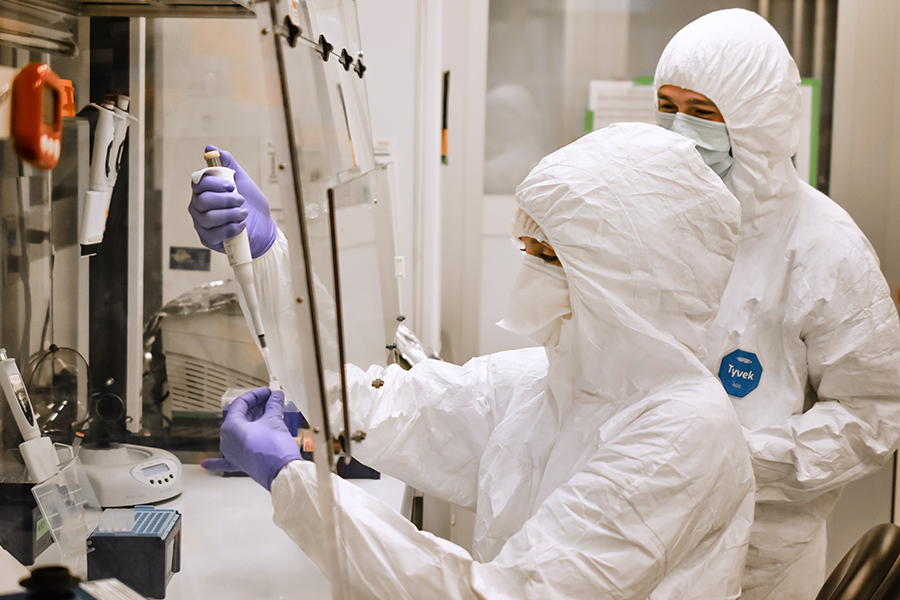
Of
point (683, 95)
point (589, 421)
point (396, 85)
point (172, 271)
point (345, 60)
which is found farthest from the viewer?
point (396, 85)

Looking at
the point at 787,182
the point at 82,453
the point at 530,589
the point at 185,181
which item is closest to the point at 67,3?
the point at 185,181

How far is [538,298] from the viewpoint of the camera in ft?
3.19

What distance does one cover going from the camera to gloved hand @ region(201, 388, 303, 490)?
0.79 meters

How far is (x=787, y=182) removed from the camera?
144cm

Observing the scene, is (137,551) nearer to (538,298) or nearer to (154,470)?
(154,470)

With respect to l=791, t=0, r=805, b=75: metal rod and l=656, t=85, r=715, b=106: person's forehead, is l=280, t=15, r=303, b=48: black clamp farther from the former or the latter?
l=791, t=0, r=805, b=75: metal rod

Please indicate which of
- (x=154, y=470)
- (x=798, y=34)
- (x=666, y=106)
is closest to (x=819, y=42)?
(x=798, y=34)

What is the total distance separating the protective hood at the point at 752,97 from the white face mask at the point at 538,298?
2.24 feet

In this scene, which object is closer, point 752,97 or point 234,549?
point 234,549

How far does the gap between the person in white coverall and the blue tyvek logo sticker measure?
1.62 ft

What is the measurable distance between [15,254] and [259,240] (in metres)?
0.28

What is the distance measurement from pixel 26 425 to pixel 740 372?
1.24 meters

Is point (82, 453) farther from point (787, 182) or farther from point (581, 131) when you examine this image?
point (581, 131)

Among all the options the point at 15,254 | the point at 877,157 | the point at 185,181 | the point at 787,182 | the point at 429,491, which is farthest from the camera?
the point at 877,157
